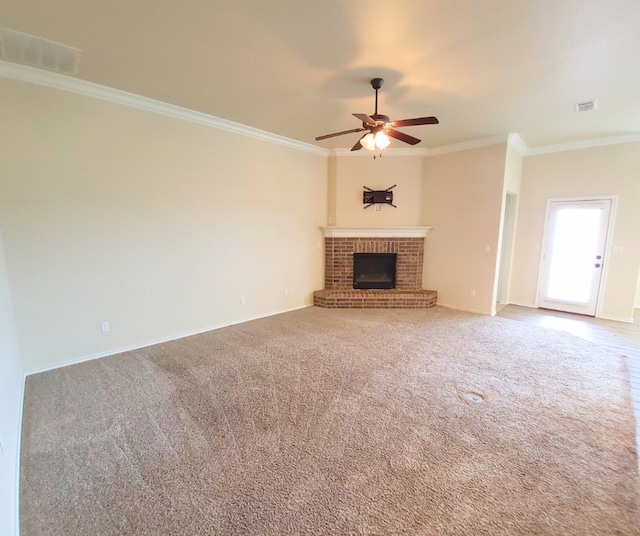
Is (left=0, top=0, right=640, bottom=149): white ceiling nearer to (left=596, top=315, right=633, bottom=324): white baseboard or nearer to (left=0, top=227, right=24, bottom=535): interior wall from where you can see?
(left=0, top=227, right=24, bottom=535): interior wall

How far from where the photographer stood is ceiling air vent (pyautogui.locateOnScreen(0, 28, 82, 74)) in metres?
2.40

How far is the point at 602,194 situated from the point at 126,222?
7.17 m

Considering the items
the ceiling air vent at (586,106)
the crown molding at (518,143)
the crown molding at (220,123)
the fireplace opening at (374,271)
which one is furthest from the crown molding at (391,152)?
the ceiling air vent at (586,106)

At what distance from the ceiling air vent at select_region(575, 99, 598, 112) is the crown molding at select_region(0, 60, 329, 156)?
4.04 meters

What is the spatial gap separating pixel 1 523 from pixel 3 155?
3.08 m

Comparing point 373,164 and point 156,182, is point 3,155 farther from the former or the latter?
point 373,164

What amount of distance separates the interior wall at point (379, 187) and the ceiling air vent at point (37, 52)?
4035 millimetres

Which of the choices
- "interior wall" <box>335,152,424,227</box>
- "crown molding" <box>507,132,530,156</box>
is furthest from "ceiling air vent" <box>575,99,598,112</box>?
"interior wall" <box>335,152,424,227</box>

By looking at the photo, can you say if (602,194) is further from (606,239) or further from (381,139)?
(381,139)

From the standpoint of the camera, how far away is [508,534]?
150 centimetres

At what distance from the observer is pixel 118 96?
3.34 m

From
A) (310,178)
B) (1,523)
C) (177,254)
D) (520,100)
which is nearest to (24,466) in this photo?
(1,523)

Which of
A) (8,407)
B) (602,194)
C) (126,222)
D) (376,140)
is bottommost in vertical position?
(8,407)

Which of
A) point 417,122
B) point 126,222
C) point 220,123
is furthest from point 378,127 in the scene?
point 126,222
